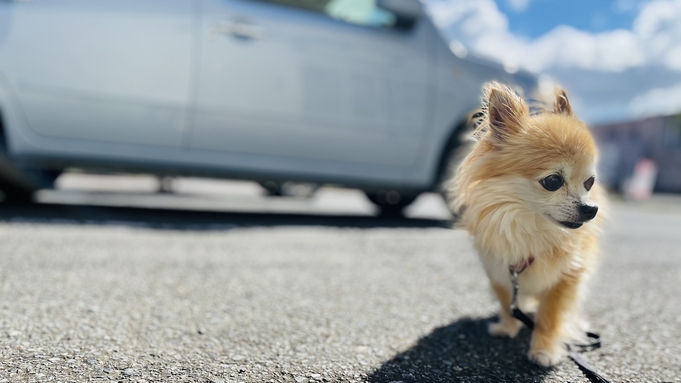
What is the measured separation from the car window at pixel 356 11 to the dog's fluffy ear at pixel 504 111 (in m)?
2.64

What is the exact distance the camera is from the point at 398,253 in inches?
145

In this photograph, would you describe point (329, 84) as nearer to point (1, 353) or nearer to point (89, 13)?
point (89, 13)

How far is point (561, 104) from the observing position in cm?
192

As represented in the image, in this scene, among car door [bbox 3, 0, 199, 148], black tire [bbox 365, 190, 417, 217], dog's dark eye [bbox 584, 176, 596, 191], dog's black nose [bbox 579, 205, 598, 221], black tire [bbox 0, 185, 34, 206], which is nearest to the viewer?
dog's black nose [bbox 579, 205, 598, 221]

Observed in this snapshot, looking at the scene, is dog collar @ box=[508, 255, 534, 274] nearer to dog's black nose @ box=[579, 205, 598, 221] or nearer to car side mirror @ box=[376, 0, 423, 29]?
dog's black nose @ box=[579, 205, 598, 221]

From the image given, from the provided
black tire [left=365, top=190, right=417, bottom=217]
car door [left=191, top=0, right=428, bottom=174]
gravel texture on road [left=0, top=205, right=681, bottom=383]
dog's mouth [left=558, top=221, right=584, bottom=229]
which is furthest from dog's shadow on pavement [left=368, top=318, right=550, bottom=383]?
black tire [left=365, top=190, right=417, bottom=217]

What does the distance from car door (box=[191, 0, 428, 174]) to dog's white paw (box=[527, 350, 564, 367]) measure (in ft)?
9.03

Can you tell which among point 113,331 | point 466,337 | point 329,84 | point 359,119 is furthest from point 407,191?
point 113,331

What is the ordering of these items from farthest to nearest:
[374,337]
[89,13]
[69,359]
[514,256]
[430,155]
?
1. [430,155]
2. [89,13]
3. [374,337]
4. [514,256]
5. [69,359]

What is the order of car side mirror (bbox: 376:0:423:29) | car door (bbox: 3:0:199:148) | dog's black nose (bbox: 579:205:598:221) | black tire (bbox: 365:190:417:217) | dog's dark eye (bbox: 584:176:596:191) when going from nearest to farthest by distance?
dog's black nose (bbox: 579:205:598:221) < dog's dark eye (bbox: 584:176:596:191) < car door (bbox: 3:0:199:148) < car side mirror (bbox: 376:0:423:29) < black tire (bbox: 365:190:417:217)

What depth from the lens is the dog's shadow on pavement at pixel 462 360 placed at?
163 cm

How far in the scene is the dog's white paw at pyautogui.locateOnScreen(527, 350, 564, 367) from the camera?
1.78 meters

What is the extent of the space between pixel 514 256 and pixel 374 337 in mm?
616

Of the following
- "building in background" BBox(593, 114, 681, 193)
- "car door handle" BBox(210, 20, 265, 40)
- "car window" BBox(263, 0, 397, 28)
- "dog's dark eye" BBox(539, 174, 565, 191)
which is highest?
"car window" BBox(263, 0, 397, 28)
